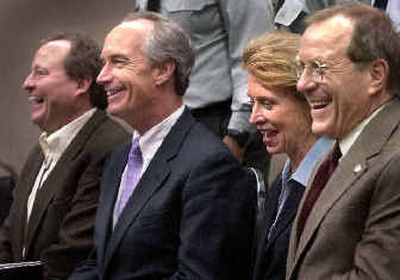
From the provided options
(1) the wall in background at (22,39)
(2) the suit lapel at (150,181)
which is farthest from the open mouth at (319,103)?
(1) the wall in background at (22,39)

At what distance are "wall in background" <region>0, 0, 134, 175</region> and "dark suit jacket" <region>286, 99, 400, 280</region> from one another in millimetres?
2906

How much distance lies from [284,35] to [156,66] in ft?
1.41

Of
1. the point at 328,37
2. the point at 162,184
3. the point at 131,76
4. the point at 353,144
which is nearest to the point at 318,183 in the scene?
the point at 353,144

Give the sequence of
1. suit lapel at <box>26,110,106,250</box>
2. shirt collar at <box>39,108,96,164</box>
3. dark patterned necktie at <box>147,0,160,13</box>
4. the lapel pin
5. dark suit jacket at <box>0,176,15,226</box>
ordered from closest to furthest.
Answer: the lapel pin < suit lapel at <box>26,110,106,250</box> < shirt collar at <box>39,108,96,164</box> < dark patterned necktie at <box>147,0,160,13</box> < dark suit jacket at <box>0,176,15,226</box>

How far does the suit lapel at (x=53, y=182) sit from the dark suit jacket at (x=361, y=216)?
1.24m

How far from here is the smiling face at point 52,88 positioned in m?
3.73

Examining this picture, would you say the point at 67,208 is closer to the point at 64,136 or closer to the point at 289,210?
the point at 64,136

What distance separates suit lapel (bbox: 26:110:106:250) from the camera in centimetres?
356

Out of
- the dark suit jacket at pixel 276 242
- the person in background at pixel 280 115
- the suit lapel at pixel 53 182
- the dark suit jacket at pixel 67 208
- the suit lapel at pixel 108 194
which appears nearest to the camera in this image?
the dark suit jacket at pixel 276 242

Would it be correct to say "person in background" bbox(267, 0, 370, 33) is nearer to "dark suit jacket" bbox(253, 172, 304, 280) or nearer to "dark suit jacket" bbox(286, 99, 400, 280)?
"dark suit jacket" bbox(253, 172, 304, 280)

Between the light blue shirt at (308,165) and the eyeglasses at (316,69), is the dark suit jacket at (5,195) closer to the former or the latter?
the light blue shirt at (308,165)

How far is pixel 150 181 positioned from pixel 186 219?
203 mm

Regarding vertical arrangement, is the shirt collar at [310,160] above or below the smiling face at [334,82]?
below

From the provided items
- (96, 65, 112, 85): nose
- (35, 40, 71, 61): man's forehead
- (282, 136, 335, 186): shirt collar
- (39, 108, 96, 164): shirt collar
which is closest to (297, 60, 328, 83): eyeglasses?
(282, 136, 335, 186): shirt collar
